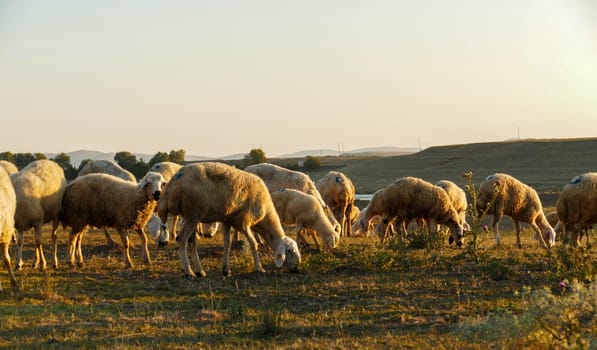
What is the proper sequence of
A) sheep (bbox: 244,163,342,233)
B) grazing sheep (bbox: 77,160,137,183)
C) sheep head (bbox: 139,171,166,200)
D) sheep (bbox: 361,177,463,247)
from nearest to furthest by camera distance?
1. sheep head (bbox: 139,171,166,200)
2. sheep (bbox: 361,177,463,247)
3. sheep (bbox: 244,163,342,233)
4. grazing sheep (bbox: 77,160,137,183)

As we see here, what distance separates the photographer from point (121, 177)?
2189cm

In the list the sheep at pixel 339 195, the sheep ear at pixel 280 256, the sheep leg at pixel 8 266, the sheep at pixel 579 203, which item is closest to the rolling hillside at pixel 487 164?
the sheep at pixel 339 195

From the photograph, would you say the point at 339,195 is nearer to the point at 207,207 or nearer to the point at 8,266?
the point at 207,207

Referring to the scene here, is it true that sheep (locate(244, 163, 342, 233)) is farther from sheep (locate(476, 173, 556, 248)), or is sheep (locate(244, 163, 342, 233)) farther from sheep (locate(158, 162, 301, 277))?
sheep (locate(158, 162, 301, 277))

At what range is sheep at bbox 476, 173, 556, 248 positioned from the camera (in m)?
19.1

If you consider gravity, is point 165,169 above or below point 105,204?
above

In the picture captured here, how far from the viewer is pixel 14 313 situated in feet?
33.1

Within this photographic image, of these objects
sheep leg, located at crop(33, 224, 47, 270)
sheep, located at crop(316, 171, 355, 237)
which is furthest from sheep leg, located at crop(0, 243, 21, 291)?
sheep, located at crop(316, 171, 355, 237)

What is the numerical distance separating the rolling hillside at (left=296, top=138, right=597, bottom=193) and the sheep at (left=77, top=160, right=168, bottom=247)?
3510cm

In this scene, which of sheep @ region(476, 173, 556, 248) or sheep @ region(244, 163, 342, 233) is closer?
sheep @ region(476, 173, 556, 248)

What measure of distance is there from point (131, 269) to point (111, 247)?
4250 mm

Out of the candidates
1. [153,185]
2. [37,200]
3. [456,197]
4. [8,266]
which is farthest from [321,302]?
[456,197]

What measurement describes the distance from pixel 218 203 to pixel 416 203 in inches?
283

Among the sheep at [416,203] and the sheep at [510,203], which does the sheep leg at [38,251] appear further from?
the sheep at [510,203]
